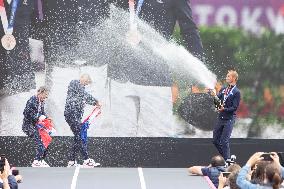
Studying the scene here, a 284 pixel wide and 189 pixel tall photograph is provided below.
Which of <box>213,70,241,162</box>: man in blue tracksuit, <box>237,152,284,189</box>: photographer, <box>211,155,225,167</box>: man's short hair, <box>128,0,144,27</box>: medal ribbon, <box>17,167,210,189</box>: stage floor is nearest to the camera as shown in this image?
<box>237,152,284,189</box>: photographer

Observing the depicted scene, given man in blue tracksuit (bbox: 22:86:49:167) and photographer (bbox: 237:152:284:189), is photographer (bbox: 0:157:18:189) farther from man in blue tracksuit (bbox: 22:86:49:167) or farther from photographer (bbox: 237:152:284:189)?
man in blue tracksuit (bbox: 22:86:49:167)

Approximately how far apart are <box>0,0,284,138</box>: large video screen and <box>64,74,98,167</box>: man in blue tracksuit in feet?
0.37

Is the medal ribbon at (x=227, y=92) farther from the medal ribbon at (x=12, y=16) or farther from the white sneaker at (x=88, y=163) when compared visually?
the medal ribbon at (x=12, y=16)

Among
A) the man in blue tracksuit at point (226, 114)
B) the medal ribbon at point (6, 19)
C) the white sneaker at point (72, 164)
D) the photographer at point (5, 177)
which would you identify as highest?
the medal ribbon at point (6, 19)

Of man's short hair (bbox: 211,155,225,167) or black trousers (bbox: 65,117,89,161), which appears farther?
black trousers (bbox: 65,117,89,161)

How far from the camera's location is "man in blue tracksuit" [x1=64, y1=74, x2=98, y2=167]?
66.3ft

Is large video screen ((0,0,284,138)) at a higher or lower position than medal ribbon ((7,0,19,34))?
lower

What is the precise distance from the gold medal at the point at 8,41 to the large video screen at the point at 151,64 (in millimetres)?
82

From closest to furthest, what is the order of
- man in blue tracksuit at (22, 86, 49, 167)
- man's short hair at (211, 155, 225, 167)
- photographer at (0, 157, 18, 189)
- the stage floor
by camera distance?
1. photographer at (0, 157, 18, 189)
2. man's short hair at (211, 155, 225, 167)
3. the stage floor
4. man in blue tracksuit at (22, 86, 49, 167)

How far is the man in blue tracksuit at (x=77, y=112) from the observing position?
20219 millimetres

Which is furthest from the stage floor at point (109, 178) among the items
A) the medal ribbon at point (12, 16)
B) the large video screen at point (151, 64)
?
the medal ribbon at point (12, 16)

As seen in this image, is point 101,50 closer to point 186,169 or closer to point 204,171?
point 186,169

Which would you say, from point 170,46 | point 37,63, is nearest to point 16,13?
point 37,63

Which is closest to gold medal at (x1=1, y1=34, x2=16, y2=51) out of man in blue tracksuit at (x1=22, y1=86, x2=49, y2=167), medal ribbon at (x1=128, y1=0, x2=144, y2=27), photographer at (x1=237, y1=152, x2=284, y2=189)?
man in blue tracksuit at (x1=22, y1=86, x2=49, y2=167)
